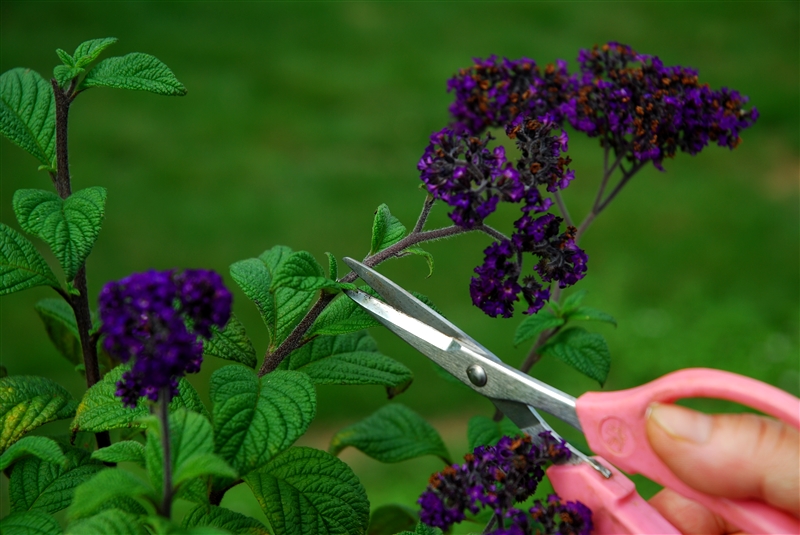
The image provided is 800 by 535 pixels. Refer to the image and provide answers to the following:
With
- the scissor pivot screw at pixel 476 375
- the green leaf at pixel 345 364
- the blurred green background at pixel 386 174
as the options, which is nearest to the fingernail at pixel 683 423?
the scissor pivot screw at pixel 476 375

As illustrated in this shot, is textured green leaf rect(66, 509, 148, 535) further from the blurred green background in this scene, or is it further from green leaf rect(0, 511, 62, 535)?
the blurred green background

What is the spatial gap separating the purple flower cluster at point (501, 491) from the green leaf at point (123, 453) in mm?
254

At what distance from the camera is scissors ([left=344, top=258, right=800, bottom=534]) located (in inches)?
27.1

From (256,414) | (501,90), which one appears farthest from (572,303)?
(256,414)

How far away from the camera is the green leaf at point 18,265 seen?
0.79 m

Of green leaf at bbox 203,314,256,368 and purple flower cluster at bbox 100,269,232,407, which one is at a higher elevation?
purple flower cluster at bbox 100,269,232,407

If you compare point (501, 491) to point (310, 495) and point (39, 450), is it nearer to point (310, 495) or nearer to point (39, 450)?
point (310, 495)

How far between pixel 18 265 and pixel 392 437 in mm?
534

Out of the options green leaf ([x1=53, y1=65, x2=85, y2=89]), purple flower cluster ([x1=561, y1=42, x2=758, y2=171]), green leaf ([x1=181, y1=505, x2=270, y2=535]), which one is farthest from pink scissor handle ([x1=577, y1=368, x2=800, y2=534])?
green leaf ([x1=53, y1=65, x2=85, y2=89])

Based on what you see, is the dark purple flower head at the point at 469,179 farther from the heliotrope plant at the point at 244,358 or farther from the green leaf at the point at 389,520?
the green leaf at the point at 389,520

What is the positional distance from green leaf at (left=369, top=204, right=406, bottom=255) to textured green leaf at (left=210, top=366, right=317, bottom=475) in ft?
0.59

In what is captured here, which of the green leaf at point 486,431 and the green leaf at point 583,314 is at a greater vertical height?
the green leaf at point 583,314

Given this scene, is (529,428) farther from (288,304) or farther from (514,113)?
(514,113)

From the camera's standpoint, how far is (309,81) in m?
3.05
